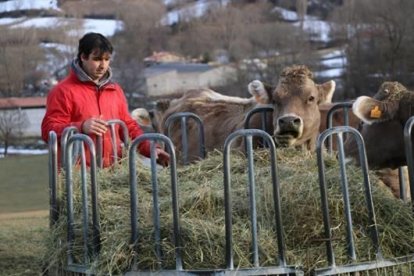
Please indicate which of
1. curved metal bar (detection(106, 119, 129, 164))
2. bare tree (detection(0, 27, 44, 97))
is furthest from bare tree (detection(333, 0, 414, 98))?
curved metal bar (detection(106, 119, 129, 164))

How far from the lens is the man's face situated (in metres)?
6.44

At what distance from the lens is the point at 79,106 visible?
657 centimetres

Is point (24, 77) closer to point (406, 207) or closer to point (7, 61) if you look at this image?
point (7, 61)

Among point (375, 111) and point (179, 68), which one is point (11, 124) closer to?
point (179, 68)

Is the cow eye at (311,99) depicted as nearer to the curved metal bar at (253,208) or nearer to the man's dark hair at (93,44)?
the man's dark hair at (93,44)

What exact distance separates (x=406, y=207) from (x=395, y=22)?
58.9 m

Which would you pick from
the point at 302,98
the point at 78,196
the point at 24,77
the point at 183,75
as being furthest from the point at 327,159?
the point at 183,75

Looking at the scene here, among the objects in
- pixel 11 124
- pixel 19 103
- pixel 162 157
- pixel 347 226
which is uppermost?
pixel 19 103

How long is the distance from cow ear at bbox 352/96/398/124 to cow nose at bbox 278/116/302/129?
1.40m

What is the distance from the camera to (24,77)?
59062mm

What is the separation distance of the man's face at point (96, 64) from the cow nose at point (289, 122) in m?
2.16

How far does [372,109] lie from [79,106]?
2332 millimetres

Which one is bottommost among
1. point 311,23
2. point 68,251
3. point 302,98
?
point 68,251

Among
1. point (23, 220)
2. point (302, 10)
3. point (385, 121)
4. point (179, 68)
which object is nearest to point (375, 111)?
point (385, 121)
